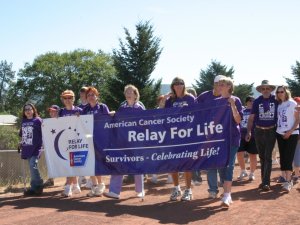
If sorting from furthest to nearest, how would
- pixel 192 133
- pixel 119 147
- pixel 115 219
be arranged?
pixel 119 147 → pixel 192 133 → pixel 115 219

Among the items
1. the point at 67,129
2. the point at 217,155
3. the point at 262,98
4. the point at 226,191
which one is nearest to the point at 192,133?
the point at 217,155

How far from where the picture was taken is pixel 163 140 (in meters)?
7.95

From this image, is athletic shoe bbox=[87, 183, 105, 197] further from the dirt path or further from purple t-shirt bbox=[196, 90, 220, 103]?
purple t-shirt bbox=[196, 90, 220, 103]

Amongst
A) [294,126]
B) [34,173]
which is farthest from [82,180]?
[294,126]

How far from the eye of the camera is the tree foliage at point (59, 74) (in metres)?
71.4

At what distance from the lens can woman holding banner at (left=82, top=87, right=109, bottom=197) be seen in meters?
8.71

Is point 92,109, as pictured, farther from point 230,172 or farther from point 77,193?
point 230,172

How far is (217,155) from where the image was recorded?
7.36m

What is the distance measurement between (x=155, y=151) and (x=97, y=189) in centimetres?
154

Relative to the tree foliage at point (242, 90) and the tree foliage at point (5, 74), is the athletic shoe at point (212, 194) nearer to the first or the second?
the tree foliage at point (242, 90)

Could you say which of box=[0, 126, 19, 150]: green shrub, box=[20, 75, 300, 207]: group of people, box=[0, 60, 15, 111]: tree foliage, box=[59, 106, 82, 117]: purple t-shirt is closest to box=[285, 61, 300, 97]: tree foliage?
box=[0, 126, 19, 150]: green shrub

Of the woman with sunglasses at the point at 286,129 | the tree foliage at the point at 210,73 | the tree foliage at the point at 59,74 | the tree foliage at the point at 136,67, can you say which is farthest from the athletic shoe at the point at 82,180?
the tree foliage at the point at 59,74

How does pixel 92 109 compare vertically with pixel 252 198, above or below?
above

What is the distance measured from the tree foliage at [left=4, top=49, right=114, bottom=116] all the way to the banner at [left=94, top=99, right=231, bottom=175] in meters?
62.5
